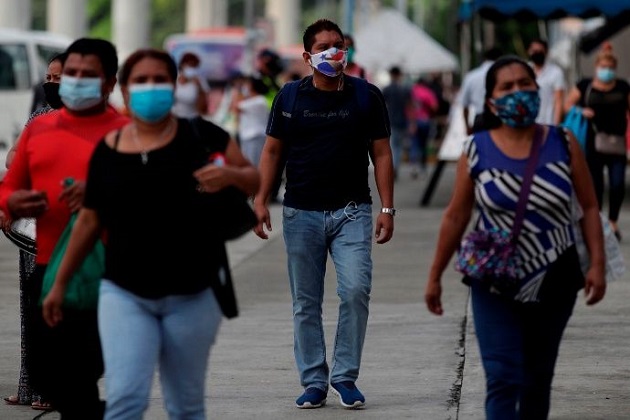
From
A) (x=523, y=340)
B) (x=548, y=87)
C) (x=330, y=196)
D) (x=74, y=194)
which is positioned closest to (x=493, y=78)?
(x=523, y=340)

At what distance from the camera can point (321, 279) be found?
7.91 m

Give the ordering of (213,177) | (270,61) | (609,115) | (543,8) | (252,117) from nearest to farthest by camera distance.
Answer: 1. (213,177)
2. (609,115)
3. (270,61)
4. (252,117)
5. (543,8)

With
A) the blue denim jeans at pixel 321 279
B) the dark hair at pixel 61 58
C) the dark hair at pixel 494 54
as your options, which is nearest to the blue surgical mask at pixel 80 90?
the dark hair at pixel 61 58

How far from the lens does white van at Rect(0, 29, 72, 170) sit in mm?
26375

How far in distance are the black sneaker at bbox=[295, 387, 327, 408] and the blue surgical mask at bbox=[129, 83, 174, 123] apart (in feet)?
8.49

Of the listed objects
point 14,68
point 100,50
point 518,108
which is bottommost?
point 14,68

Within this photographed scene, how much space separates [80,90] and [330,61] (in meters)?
1.86

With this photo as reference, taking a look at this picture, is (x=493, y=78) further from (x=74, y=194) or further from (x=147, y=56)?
(x=74, y=194)

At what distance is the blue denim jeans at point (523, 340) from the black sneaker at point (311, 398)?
200 cm

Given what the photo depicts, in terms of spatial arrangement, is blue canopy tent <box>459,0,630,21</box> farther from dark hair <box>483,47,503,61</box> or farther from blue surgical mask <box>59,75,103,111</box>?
blue surgical mask <box>59,75,103,111</box>

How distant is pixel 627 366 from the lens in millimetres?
9000

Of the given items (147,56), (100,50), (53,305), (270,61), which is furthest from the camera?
(270,61)

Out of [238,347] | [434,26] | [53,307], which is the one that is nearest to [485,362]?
[53,307]

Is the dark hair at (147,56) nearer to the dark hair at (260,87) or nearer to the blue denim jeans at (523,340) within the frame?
the blue denim jeans at (523,340)
